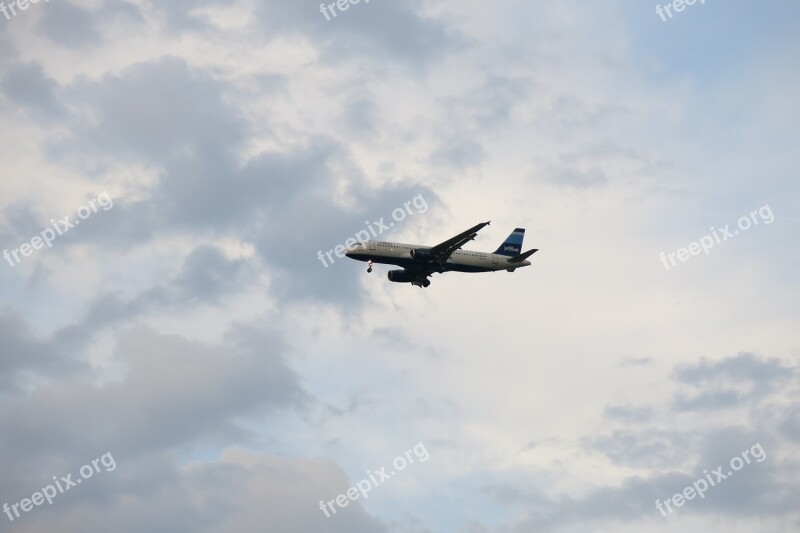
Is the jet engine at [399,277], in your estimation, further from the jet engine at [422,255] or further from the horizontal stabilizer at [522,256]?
the horizontal stabilizer at [522,256]

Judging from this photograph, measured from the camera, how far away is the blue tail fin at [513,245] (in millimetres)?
139250

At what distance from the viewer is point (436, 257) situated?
5143 inches

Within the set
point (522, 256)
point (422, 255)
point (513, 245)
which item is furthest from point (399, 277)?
point (513, 245)

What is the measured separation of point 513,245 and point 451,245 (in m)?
14.9

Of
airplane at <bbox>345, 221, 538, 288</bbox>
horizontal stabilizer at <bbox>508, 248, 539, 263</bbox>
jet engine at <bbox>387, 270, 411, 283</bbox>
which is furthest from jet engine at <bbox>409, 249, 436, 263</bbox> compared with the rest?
horizontal stabilizer at <bbox>508, 248, 539, 263</bbox>

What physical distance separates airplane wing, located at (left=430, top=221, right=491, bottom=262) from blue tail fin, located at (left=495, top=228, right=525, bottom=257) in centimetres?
1109

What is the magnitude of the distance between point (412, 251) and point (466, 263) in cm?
831

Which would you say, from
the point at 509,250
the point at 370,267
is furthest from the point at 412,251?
the point at 509,250

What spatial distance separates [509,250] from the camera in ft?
457

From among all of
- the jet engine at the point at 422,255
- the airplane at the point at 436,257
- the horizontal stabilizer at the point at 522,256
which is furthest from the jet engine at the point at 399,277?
the horizontal stabilizer at the point at 522,256

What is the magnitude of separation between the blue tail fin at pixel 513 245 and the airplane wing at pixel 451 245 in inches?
436

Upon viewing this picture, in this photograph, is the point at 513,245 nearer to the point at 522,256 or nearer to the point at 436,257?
the point at 522,256

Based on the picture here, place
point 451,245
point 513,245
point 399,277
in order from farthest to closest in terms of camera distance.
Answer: point 513,245, point 399,277, point 451,245

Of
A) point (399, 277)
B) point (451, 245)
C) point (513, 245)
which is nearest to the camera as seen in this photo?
point (451, 245)
